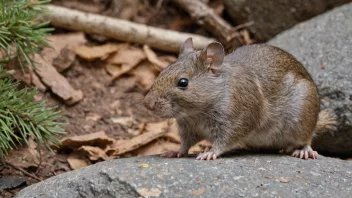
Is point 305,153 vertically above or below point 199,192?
above

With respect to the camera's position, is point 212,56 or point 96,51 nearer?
point 212,56

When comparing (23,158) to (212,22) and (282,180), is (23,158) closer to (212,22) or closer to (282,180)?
(282,180)

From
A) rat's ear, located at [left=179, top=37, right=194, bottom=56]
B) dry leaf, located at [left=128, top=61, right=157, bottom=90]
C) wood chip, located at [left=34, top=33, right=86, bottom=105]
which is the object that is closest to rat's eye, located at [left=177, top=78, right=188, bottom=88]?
rat's ear, located at [left=179, top=37, right=194, bottom=56]

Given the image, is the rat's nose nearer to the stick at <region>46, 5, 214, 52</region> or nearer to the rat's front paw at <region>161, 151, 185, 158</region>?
the rat's front paw at <region>161, 151, 185, 158</region>

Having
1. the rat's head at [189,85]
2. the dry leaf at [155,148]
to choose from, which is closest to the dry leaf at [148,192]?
the rat's head at [189,85]

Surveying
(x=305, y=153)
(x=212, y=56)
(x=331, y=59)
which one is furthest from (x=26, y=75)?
(x=331, y=59)

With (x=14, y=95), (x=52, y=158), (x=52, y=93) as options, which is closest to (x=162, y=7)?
(x=52, y=93)

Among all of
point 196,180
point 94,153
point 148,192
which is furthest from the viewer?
point 94,153

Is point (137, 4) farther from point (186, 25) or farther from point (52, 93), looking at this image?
point (52, 93)
